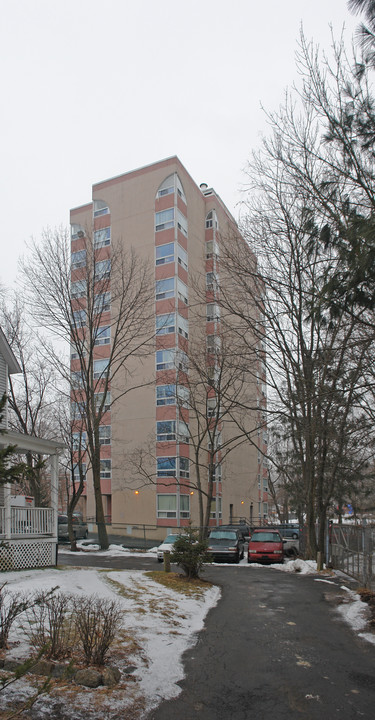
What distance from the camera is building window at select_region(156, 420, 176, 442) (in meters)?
39.7

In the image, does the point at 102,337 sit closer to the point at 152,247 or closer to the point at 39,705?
the point at 152,247

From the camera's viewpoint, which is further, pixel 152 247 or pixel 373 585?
pixel 152 247

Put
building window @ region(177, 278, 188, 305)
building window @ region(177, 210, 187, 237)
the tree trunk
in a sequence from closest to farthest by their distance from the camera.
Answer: the tree trunk, building window @ region(177, 278, 188, 305), building window @ region(177, 210, 187, 237)

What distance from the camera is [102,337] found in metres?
44.4

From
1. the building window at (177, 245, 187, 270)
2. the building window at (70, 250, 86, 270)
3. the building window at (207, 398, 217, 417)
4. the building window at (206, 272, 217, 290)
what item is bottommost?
the building window at (207, 398, 217, 417)

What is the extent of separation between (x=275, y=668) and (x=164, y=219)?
39.4 metres

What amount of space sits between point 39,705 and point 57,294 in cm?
2288

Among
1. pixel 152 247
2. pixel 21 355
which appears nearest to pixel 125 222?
pixel 152 247

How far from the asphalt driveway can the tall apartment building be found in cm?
2715

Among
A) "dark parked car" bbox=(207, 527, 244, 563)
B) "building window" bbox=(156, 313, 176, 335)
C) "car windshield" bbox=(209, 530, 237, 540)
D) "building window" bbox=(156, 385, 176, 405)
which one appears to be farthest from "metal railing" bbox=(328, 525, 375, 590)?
"building window" bbox=(156, 313, 176, 335)

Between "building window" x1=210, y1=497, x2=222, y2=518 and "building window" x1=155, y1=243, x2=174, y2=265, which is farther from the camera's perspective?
"building window" x1=210, y1=497, x2=222, y2=518

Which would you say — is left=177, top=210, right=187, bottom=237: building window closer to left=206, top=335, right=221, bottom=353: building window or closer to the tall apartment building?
the tall apartment building

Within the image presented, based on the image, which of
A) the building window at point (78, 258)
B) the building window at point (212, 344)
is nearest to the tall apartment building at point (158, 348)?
the building window at point (212, 344)

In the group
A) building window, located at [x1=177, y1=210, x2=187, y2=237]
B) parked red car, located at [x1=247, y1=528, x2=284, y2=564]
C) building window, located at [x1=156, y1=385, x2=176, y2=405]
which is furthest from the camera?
building window, located at [x1=177, y1=210, x2=187, y2=237]
